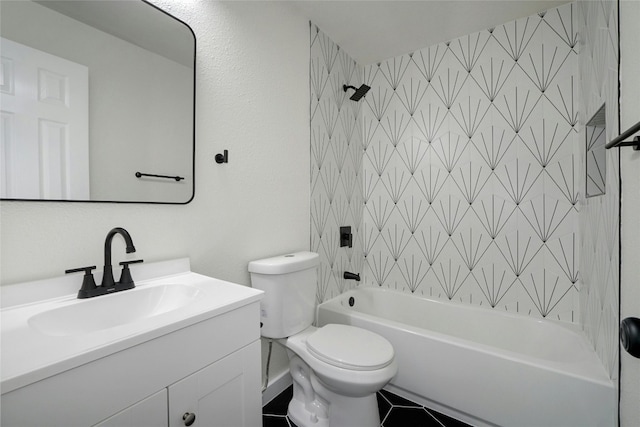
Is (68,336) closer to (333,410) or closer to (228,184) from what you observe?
(228,184)

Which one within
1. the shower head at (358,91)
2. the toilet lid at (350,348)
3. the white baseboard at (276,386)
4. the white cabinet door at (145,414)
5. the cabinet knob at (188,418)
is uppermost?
the shower head at (358,91)

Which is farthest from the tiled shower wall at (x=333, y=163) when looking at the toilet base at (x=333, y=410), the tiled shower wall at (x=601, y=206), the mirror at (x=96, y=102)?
the tiled shower wall at (x=601, y=206)

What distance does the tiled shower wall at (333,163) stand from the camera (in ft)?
6.58

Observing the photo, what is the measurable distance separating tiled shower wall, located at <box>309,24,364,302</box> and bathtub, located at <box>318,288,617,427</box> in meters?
0.35

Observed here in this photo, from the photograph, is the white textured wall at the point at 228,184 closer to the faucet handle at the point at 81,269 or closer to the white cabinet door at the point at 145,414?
the faucet handle at the point at 81,269

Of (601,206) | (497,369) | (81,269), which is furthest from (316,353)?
(601,206)

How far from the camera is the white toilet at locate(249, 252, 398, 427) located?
3.99 ft

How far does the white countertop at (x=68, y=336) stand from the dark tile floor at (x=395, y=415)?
934 millimetres

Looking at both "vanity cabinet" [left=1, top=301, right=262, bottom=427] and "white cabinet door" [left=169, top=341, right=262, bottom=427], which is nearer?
"vanity cabinet" [left=1, top=301, right=262, bottom=427]

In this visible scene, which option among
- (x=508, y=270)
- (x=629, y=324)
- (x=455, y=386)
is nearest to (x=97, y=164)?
(x=629, y=324)

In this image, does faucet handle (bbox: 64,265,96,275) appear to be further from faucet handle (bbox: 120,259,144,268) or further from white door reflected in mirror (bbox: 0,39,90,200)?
white door reflected in mirror (bbox: 0,39,90,200)

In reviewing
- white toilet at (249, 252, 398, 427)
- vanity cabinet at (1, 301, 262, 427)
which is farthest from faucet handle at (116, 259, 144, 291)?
white toilet at (249, 252, 398, 427)

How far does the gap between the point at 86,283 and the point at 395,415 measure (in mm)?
1587

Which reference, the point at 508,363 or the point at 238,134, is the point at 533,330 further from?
the point at 238,134
